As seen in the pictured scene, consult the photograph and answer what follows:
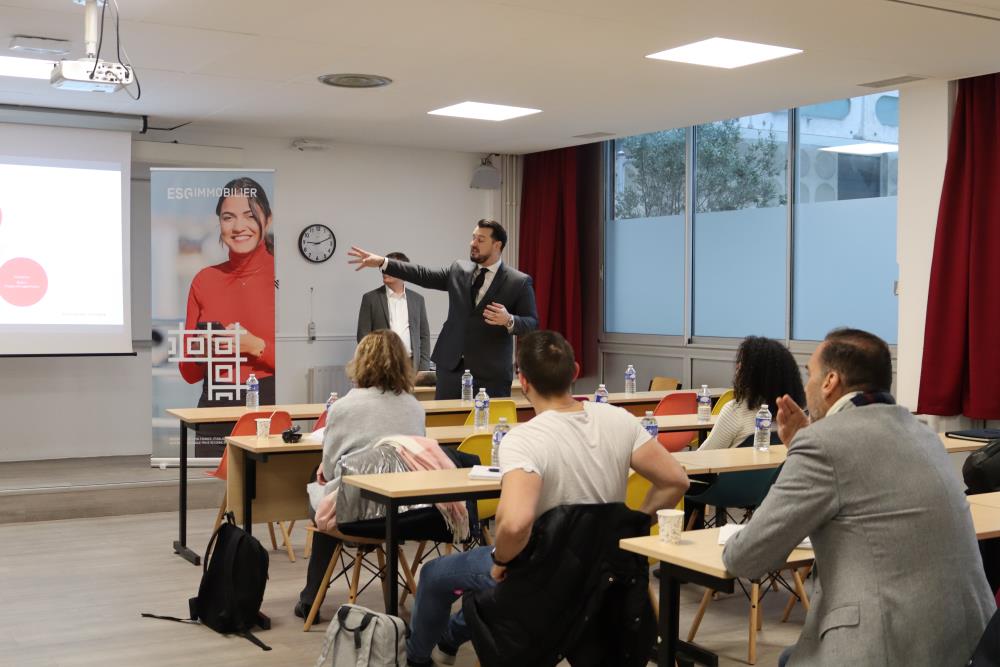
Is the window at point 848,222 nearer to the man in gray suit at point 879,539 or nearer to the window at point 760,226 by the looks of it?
the window at point 760,226

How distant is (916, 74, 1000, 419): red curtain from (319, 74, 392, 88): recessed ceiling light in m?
3.57

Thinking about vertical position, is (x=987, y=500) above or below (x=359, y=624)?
above

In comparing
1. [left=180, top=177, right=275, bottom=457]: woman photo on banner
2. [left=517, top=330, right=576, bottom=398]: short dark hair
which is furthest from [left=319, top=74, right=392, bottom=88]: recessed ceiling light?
[left=517, top=330, right=576, bottom=398]: short dark hair

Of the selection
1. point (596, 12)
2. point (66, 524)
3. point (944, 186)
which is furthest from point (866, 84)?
point (66, 524)

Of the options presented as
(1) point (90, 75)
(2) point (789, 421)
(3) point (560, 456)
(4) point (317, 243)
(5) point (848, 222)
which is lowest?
(3) point (560, 456)

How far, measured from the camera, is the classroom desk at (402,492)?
3.79m

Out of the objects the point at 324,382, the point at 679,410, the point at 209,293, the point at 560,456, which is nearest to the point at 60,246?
the point at 209,293

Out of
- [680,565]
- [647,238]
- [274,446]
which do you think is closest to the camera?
[680,565]

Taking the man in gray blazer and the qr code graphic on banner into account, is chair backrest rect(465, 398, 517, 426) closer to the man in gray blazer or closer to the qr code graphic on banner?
the man in gray blazer

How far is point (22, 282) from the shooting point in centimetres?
810

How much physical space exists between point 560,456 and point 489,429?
2.56 meters

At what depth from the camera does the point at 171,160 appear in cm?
898

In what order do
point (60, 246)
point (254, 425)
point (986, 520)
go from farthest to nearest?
point (60, 246), point (254, 425), point (986, 520)

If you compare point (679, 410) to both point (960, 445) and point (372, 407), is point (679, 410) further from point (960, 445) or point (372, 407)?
point (372, 407)
